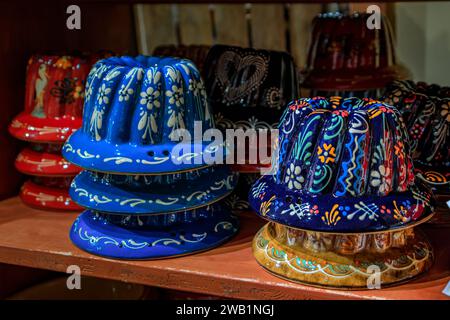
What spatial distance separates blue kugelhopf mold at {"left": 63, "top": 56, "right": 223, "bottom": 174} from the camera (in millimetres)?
849

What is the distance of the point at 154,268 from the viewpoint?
87cm

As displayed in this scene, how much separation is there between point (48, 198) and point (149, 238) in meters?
0.28

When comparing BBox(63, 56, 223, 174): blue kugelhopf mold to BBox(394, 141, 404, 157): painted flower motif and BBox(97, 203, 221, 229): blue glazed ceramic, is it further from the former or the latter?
BBox(394, 141, 404, 157): painted flower motif

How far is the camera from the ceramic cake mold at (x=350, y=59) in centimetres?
121

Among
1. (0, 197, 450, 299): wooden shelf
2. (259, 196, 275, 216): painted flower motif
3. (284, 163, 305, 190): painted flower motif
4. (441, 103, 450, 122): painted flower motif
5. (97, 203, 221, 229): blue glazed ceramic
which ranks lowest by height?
(0, 197, 450, 299): wooden shelf

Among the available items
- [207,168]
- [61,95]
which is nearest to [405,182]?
[207,168]

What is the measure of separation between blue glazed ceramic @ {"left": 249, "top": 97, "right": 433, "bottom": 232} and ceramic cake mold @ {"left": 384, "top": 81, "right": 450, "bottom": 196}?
0.12 metres

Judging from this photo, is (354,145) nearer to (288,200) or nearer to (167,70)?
(288,200)

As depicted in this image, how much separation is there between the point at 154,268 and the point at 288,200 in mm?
223

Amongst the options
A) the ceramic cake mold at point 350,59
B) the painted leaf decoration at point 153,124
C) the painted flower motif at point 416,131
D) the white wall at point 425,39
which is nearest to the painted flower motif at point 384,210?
the painted flower motif at point 416,131

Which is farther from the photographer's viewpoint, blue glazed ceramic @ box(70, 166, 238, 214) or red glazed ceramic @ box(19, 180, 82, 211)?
red glazed ceramic @ box(19, 180, 82, 211)

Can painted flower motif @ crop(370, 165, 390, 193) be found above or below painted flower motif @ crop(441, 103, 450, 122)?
below

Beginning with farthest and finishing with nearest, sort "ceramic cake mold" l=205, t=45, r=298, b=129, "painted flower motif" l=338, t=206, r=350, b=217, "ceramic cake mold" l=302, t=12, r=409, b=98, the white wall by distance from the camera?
the white wall < "ceramic cake mold" l=302, t=12, r=409, b=98 < "ceramic cake mold" l=205, t=45, r=298, b=129 < "painted flower motif" l=338, t=206, r=350, b=217

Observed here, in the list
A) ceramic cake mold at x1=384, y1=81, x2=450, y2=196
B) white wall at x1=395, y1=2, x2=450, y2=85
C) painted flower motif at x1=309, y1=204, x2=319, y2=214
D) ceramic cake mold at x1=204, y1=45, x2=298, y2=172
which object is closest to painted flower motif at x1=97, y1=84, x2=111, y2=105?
ceramic cake mold at x1=204, y1=45, x2=298, y2=172
